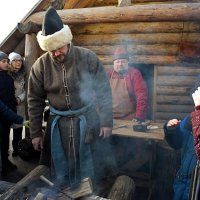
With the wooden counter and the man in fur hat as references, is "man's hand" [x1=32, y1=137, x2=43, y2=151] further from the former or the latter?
the wooden counter

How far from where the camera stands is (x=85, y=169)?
376 cm

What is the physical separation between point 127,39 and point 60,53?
367 centimetres

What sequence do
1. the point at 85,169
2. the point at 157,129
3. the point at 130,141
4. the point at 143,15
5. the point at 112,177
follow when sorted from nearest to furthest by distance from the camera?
the point at 85,169, the point at 112,177, the point at 157,129, the point at 143,15, the point at 130,141

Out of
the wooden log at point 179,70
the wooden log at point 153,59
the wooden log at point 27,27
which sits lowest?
the wooden log at point 179,70

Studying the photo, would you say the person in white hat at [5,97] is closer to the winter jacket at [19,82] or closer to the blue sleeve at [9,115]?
the winter jacket at [19,82]

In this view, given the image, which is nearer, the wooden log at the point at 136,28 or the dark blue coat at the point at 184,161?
the dark blue coat at the point at 184,161

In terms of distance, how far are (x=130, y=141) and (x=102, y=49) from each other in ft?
8.58

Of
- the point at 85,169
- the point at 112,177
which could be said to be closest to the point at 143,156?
the point at 112,177

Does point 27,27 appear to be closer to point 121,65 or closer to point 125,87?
point 121,65

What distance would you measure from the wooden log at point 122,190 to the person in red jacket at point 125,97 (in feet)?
6.07

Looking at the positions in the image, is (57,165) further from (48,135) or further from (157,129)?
(157,129)

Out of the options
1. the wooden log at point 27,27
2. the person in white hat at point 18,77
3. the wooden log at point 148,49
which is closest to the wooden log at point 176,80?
the wooden log at point 148,49

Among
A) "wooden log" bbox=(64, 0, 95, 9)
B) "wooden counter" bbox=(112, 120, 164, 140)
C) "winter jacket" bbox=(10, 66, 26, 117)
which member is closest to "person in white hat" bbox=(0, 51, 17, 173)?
"winter jacket" bbox=(10, 66, 26, 117)

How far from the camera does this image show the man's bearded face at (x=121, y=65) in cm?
541
